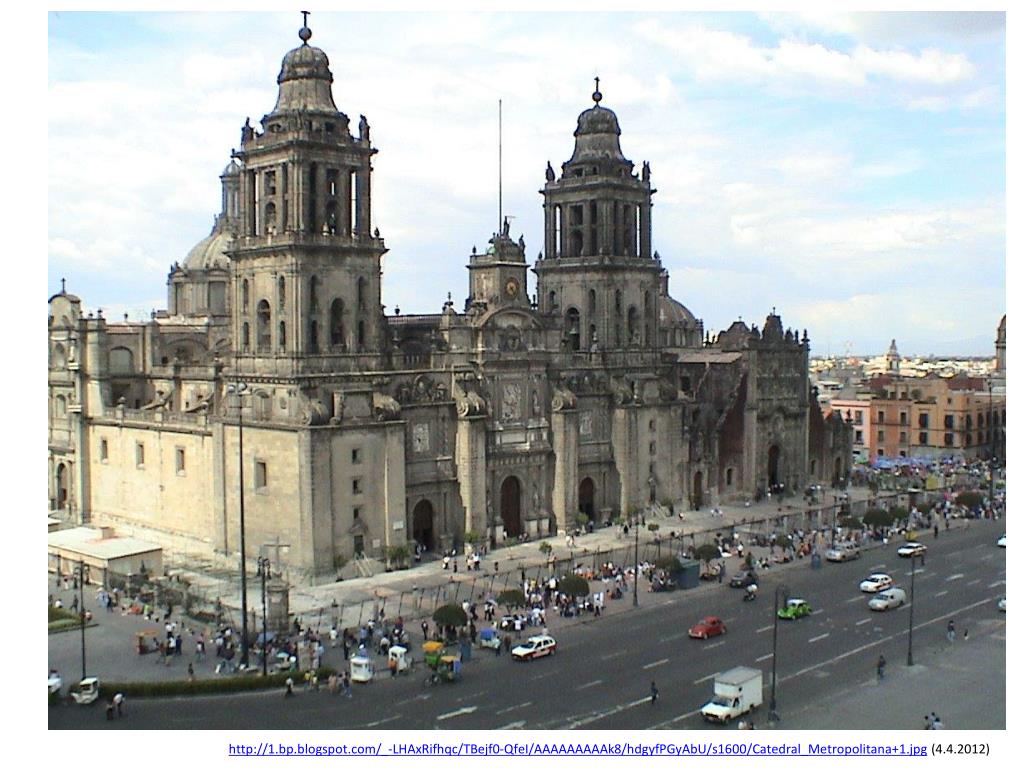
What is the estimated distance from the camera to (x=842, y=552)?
3127 inches

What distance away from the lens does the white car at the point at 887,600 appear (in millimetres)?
65444

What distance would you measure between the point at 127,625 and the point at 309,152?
92.8 ft

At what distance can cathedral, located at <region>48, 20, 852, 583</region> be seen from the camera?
73.7 metres

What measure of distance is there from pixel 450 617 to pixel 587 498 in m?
33.9

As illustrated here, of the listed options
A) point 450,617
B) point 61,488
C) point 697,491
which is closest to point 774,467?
point 697,491

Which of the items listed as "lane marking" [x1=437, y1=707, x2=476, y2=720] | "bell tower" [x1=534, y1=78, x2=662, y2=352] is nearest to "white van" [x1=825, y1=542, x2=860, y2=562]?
"bell tower" [x1=534, y1=78, x2=662, y2=352]

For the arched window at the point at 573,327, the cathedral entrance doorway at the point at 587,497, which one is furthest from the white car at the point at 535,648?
the arched window at the point at 573,327

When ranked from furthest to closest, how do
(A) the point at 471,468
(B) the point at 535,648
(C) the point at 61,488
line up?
(C) the point at 61,488 < (A) the point at 471,468 < (B) the point at 535,648

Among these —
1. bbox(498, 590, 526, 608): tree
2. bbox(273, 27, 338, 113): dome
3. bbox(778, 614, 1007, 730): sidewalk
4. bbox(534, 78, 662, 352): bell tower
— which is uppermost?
bbox(273, 27, 338, 113): dome

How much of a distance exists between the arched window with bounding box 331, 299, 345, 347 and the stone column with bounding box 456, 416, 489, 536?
30.5 ft

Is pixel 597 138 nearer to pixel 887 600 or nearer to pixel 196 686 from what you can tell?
pixel 887 600

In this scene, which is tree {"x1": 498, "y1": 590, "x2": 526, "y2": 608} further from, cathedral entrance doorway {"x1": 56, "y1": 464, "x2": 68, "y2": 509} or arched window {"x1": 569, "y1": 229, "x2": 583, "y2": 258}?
cathedral entrance doorway {"x1": 56, "y1": 464, "x2": 68, "y2": 509}

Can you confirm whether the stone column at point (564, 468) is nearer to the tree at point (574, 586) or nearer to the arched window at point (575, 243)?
the arched window at point (575, 243)

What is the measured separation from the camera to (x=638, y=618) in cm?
6481
